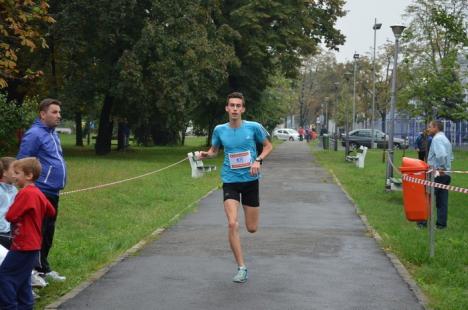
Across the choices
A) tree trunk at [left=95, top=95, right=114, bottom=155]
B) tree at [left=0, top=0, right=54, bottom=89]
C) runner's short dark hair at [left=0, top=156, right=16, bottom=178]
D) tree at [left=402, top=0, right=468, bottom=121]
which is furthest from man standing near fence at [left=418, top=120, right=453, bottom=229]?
tree at [left=402, top=0, right=468, bottom=121]

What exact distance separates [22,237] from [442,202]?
7.98 meters

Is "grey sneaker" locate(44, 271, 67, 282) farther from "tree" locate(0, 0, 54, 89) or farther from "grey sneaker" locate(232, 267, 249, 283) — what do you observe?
"tree" locate(0, 0, 54, 89)

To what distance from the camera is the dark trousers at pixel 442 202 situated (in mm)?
11820

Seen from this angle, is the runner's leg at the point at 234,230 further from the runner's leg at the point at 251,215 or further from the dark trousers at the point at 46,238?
the dark trousers at the point at 46,238

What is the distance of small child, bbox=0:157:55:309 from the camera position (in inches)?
213

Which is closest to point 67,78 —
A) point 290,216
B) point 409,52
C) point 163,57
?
point 163,57

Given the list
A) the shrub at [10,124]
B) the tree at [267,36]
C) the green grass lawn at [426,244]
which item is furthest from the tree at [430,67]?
the green grass lawn at [426,244]

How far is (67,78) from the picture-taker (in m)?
34.2

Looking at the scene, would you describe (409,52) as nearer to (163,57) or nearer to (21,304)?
(163,57)

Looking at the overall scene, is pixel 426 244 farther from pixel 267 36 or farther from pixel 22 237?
pixel 267 36

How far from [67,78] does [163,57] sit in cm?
598

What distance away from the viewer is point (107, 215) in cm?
1303

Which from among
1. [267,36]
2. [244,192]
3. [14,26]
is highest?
[267,36]

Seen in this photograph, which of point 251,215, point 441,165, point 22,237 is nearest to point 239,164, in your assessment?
point 251,215
